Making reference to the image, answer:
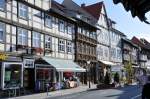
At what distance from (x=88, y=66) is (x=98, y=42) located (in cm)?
803

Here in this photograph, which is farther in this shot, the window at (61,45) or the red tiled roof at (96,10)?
the red tiled roof at (96,10)

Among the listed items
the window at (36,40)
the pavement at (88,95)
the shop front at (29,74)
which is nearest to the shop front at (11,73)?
the shop front at (29,74)

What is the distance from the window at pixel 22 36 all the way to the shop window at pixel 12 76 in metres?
2.18

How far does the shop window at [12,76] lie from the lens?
101 ft

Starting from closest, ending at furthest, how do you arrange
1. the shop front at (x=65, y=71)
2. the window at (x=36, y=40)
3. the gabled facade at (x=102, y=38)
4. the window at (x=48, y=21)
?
the window at (x=36, y=40), the shop front at (x=65, y=71), the window at (x=48, y=21), the gabled facade at (x=102, y=38)

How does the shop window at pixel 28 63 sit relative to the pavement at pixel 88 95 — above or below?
above

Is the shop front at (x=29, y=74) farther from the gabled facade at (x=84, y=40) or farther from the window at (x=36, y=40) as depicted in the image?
the gabled facade at (x=84, y=40)

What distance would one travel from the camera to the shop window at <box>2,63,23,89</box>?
3075 cm

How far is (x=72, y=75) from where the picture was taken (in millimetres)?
45938

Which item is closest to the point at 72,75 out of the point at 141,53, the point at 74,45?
the point at 74,45

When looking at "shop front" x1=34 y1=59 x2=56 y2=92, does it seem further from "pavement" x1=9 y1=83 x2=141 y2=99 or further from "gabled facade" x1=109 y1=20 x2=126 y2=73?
"gabled facade" x1=109 y1=20 x2=126 y2=73

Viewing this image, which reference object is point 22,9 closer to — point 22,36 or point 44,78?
point 22,36

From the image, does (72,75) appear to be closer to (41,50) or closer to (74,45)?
(74,45)

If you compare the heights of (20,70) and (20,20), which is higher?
(20,20)
